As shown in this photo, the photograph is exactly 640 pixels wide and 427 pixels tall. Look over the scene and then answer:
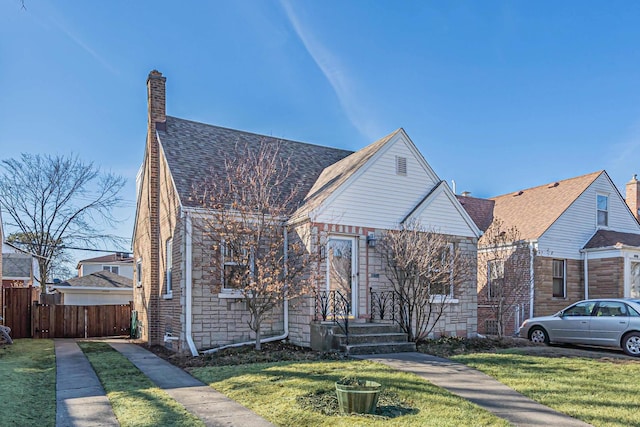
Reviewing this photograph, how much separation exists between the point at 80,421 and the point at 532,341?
12.3 meters

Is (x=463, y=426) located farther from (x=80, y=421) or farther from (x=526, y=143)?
(x=526, y=143)

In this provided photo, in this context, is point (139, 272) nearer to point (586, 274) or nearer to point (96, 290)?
point (96, 290)

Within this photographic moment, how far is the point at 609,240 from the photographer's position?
19.6 metres

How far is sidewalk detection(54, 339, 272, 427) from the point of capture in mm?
6418

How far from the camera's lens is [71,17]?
8.94 meters

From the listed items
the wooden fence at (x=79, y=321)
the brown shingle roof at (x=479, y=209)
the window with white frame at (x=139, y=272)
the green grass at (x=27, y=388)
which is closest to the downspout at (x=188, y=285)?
the green grass at (x=27, y=388)

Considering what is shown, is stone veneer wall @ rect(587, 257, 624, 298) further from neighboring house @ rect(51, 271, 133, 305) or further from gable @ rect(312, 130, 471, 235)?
neighboring house @ rect(51, 271, 133, 305)

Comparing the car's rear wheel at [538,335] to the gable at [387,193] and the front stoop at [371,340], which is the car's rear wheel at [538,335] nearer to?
the gable at [387,193]

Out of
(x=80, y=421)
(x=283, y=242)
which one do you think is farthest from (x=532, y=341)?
(x=80, y=421)

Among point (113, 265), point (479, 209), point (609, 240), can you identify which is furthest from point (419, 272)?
point (113, 265)

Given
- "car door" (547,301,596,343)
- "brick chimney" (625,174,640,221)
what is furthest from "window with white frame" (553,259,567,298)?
"brick chimney" (625,174,640,221)

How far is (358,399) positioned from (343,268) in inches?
274

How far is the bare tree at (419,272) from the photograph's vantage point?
1264 cm

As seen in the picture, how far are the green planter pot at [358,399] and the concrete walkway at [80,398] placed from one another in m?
2.90
